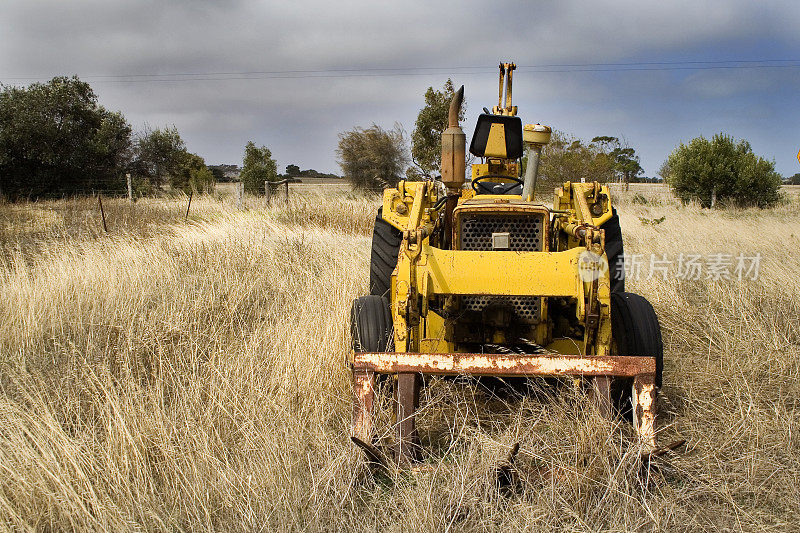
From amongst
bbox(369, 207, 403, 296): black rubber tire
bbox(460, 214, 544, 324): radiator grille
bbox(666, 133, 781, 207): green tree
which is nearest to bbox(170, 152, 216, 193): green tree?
bbox(666, 133, 781, 207): green tree

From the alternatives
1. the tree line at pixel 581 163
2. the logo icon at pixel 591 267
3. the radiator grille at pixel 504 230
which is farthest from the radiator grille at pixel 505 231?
the tree line at pixel 581 163

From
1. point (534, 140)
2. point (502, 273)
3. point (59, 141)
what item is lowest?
point (502, 273)

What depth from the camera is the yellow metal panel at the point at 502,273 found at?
12.7ft

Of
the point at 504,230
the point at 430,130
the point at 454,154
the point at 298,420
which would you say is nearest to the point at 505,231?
the point at 504,230

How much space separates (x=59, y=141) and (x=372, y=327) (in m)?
25.7

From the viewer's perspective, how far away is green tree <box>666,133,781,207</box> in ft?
81.5

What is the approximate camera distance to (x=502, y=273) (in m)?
3.88

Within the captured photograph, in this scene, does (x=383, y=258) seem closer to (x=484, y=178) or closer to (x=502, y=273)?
(x=484, y=178)

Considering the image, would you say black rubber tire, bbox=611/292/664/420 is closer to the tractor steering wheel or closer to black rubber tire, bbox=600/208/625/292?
black rubber tire, bbox=600/208/625/292

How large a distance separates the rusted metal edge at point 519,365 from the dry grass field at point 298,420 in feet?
0.75

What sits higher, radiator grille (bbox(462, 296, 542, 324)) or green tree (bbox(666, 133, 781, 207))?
green tree (bbox(666, 133, 781, 207))

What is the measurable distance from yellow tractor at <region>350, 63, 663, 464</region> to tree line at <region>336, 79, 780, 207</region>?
16.4m

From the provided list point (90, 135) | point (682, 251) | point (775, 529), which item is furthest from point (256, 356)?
point (90, 135)

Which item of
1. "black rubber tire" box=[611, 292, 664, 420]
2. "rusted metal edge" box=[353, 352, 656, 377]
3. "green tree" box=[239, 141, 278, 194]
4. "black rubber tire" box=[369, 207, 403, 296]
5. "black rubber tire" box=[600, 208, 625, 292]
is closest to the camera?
"rusted metal edge" box=[353, 352, 656, 377]
